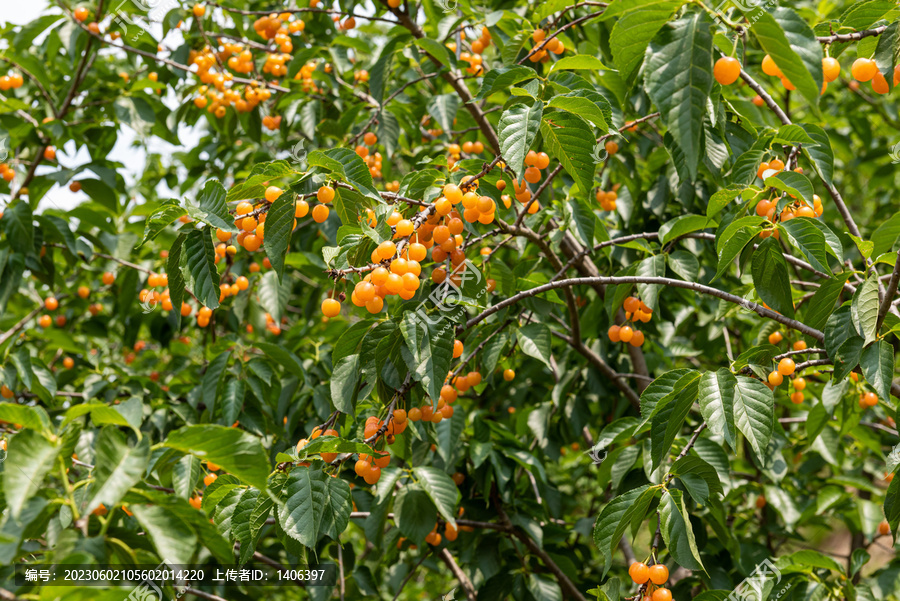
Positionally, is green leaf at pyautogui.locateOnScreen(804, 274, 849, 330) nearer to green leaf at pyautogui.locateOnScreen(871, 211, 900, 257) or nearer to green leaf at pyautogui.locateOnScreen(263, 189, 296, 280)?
green leaf at pyautogui.locateOnScreen(871, 211, 900, 257)

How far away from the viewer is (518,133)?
1.43 m

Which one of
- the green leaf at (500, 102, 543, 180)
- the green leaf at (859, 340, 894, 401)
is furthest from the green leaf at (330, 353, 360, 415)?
the green leaf at (859, 340, 894, 401)

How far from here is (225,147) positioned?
13.0 ft

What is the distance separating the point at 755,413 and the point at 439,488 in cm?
103

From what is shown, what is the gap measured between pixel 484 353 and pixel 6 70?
3.56 metres

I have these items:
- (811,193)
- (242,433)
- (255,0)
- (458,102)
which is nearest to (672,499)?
(811,193)

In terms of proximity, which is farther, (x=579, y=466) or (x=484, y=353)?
(x=579, y=466)

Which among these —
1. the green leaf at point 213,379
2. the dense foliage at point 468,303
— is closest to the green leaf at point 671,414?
the dense foliage at point 468,303

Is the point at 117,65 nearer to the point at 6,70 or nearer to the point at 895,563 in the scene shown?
the point at 6,70

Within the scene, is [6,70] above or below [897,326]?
above

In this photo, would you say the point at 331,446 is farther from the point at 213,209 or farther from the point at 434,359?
the point at 213,209

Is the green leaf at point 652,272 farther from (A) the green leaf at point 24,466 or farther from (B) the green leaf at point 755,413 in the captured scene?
(A) the green leaf at point 24,466

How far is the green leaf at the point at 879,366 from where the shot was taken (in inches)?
56.4

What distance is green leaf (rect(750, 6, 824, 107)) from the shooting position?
1085mm
